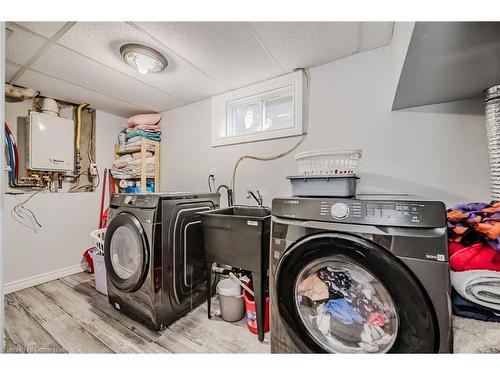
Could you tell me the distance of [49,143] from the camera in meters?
2.23

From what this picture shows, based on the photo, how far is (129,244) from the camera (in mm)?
1657

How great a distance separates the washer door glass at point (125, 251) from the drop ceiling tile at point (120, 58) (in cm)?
132

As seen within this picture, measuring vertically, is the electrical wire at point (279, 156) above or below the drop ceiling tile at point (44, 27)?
below

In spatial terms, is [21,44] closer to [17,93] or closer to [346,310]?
[17,93]

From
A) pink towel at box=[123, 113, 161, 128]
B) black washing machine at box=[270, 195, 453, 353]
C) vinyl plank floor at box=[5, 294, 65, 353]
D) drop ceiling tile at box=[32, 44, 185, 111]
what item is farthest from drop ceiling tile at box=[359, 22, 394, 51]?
vinyl plank floor at box=[5, 294, 65, 353]

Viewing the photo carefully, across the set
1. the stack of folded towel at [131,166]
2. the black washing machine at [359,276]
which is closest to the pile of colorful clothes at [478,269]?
the black washing machine at [359,276]

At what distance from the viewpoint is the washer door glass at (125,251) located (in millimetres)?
1535

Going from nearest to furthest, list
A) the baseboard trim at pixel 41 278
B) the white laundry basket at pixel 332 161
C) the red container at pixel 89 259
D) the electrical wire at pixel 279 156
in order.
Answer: the white laundry basket at pixel 332 161 → the electrical wire at pixel 279 156 → the baseboard trim at pixel 41 278 → the red container at pixel 89 259

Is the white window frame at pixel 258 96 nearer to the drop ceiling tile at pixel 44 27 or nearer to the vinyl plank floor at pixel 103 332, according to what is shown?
the drop ceiling tile at pixel 44 27

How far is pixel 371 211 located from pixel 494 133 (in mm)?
928

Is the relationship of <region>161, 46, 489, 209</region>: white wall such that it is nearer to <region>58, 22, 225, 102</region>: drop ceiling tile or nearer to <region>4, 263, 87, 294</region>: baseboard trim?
<region>58, 22, 225, 102</region>: drop ceiling tile

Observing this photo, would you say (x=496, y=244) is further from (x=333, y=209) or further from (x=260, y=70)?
(x=260, y=70)

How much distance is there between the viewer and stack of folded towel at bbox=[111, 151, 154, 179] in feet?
8.79
